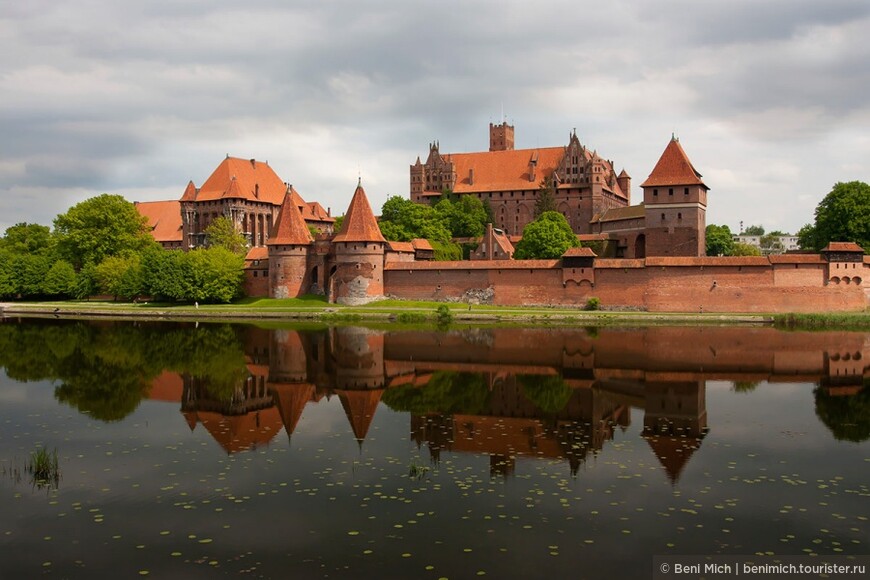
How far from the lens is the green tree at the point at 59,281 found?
55.0 meters

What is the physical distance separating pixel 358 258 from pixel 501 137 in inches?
1777

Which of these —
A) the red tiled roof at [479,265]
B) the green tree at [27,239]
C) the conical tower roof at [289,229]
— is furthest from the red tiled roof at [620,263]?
the green tree at [27,239]

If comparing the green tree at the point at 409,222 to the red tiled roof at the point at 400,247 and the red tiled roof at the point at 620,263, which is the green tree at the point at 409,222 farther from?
the red tiled roof at the point at 620,263

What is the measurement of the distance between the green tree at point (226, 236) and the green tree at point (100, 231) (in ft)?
19.8

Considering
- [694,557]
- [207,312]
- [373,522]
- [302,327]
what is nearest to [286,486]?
[373,522]

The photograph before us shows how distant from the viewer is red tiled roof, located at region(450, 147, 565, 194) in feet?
225

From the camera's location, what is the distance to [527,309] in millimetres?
41375

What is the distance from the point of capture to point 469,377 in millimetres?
20219

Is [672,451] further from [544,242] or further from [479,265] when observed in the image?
[544,242]

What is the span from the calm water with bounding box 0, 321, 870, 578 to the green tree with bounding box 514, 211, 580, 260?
25.7 m

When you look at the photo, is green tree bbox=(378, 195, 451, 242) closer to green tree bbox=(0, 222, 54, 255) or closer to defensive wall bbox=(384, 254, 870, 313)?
defensive wall bbox=(384, 254, 870, 313)

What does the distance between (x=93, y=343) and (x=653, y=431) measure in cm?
2285

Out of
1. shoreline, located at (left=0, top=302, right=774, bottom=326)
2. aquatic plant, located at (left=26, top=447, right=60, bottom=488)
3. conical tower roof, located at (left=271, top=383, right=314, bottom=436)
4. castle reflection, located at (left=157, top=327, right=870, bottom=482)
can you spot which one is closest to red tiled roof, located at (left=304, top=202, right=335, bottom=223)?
shoreline, located at (left=0, top=302, right=774, bottom=326)

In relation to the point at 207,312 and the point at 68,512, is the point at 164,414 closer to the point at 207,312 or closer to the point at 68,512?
the point at 68,512
